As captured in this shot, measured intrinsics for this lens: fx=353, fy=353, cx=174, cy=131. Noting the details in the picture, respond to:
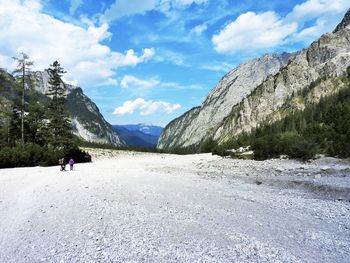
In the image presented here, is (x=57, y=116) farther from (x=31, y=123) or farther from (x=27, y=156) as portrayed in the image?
(x=27, y=156)

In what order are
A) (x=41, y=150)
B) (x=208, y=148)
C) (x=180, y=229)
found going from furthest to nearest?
(x=208, y=148) < (x=41, y=150) < (x=180, y=229)

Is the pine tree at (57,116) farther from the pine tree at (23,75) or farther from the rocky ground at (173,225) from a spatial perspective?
the rocky ground at (173,225)

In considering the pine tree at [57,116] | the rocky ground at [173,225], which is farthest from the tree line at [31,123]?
the rocky ground at [173,225]

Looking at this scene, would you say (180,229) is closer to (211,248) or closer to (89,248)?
(211,248)

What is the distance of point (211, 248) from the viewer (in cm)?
1055

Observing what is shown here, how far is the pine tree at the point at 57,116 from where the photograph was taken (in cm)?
6262

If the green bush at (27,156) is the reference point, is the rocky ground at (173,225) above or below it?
below

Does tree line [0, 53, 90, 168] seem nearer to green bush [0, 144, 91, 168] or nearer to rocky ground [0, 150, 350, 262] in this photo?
green bush [0, 144, 91, 168]

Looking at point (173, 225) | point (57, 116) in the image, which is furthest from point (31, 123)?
point (173, 225)

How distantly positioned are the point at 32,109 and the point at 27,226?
57740 millimetres

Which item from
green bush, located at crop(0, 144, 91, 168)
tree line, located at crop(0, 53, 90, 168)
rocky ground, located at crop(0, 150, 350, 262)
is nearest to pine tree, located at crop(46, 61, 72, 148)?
tree line, located at crop(0, 53, 90, 168)

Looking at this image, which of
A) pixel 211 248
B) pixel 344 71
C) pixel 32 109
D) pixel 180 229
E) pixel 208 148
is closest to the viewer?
pixel 211 248

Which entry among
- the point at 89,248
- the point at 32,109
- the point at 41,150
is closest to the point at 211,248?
the point at 89,248

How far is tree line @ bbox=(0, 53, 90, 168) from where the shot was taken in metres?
49.3
